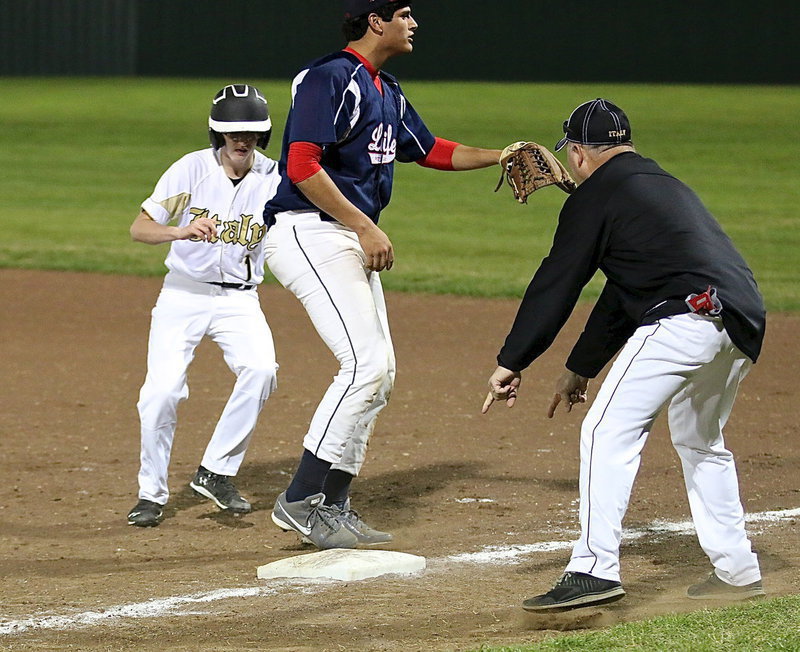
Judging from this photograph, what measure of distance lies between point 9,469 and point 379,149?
2.66 metres

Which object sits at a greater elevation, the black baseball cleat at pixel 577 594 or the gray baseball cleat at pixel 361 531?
the black baseball cleat at pixel 577 594

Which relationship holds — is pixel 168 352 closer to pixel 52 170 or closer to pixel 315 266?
pixel 315 266

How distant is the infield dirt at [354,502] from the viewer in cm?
398

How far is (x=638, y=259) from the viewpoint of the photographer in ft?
13.2

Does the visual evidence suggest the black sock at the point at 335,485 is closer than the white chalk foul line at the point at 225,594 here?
No

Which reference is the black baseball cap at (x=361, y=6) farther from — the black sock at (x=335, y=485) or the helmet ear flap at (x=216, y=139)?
the black sock at (x=335, y=485)

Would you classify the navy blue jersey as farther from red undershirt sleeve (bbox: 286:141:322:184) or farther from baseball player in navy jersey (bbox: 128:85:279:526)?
baseball player in navy jersey (bbox: 128:85:279:526)

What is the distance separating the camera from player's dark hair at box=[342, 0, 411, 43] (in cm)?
479

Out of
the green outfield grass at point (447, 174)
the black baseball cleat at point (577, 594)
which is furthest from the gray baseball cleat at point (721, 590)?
the green outfield grass at point (447, 174)

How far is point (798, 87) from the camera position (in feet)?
115

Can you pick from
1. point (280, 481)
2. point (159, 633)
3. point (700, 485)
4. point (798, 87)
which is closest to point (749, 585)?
point (700, 485)

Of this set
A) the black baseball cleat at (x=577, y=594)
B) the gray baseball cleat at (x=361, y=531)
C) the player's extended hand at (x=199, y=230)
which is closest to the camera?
the black baseball cleat at (x=577, y=594)

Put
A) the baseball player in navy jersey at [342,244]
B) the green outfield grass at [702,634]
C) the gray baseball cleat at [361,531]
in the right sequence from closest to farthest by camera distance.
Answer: the green outfield grass at [702,634]
the baseball player in navy jersey at [342,244]
the gray baseball cleat at [361,531]

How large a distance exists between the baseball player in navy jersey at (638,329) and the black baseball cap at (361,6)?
3.32ft
